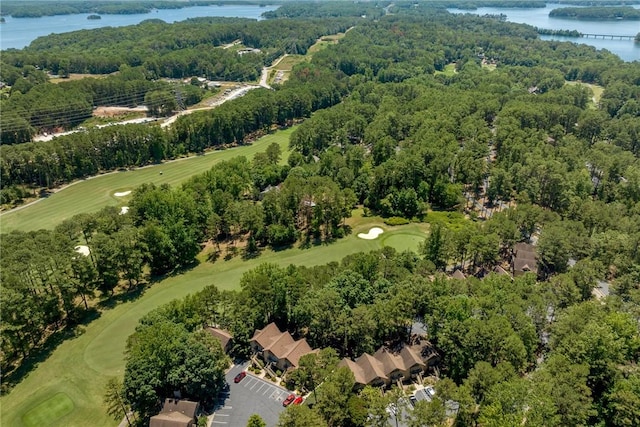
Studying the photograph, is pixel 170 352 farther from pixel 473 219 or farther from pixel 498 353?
pixel 473 219

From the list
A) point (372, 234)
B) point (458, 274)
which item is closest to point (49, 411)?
point (458, 274)

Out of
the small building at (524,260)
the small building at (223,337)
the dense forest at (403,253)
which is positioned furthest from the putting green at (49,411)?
the small building at (524,260)

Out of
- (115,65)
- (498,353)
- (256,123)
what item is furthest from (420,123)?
(115,65)

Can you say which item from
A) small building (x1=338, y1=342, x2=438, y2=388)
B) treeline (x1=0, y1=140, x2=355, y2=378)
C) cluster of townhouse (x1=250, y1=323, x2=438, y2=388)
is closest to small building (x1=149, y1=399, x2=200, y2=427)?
cluster of townhouse (x1=250, y1=323, x2=438, y2=388)

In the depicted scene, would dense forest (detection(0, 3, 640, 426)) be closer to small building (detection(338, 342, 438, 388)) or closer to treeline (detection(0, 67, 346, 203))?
treeline (detection(0, 67, 346, 203))

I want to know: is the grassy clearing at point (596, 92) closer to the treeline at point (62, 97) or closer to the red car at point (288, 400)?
the treeline at point (62, 97)

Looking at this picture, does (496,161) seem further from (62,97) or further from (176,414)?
(62,97)
